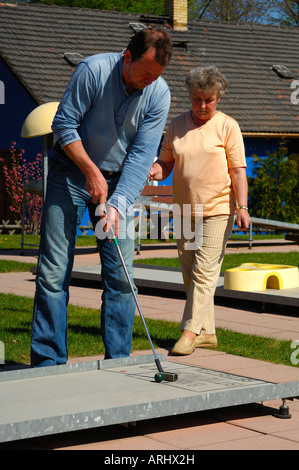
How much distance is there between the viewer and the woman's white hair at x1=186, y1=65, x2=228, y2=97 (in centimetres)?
618

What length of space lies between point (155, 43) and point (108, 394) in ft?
5.96

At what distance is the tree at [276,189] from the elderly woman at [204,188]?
628 inches

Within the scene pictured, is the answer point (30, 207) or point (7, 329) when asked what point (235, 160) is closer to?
point (7, 329)

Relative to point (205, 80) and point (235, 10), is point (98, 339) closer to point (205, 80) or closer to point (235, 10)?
point (205, 80)

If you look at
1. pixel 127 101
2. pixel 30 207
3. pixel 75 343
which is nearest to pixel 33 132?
pixel 75 343

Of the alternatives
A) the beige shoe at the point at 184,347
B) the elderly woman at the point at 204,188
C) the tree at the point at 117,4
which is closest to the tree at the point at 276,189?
the tree at the point at 117,4

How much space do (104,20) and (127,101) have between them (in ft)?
71.0

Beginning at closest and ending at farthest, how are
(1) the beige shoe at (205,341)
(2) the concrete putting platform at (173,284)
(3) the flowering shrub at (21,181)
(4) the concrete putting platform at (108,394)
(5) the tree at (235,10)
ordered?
(4) the concrete putting platform at (108,394), (1) the beige shoe at (205,341), (2) the concrete putting platform at (173,284), (3) the flowering shrub at (21,181), (5) the tree at (235,10)

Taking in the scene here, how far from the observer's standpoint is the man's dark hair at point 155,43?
479 centimetres

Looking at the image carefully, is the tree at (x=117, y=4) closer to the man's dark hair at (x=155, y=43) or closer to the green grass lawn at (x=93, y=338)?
the green grass lawn at (x=93, y=338)

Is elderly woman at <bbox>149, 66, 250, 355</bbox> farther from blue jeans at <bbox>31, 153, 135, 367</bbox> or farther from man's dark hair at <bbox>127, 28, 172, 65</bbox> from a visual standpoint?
man's dark hair at <bbox>127, 28, 172, 65</bbox>

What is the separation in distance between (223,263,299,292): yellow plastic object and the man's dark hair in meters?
4.38

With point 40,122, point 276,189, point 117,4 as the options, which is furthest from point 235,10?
point 40,122

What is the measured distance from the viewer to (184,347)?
6336 mm
